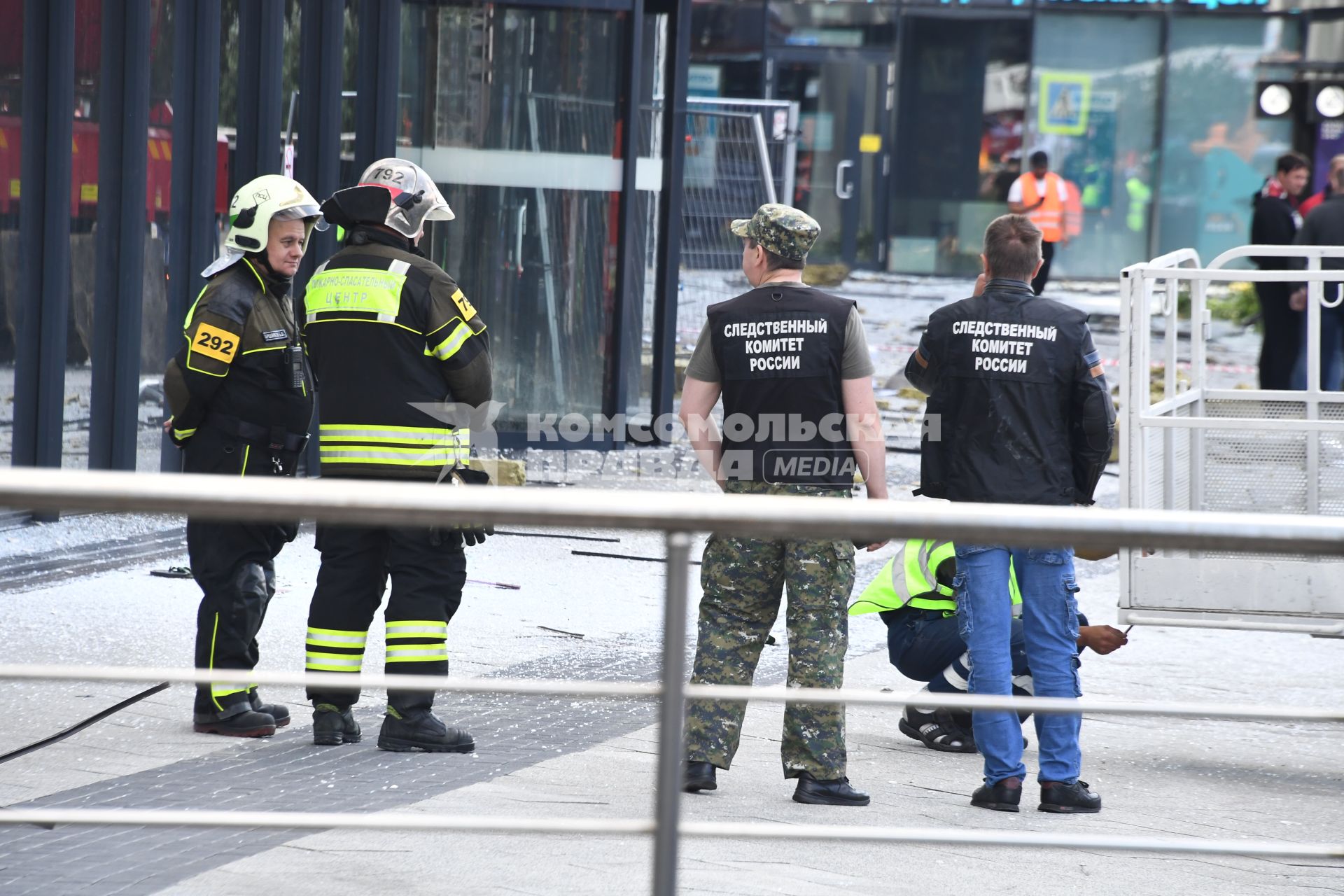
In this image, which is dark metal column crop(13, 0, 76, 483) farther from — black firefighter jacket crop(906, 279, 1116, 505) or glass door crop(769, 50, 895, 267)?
glass door crop(769, 50, 895, 267)

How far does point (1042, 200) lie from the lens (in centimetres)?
1808

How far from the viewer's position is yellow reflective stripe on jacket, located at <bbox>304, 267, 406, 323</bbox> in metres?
4.81

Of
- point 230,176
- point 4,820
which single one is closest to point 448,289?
point 4,820

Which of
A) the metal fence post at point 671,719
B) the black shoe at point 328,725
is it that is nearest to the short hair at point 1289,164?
the black shoe at point 328,725

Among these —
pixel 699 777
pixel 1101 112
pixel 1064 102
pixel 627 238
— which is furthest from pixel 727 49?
pixel 699 777

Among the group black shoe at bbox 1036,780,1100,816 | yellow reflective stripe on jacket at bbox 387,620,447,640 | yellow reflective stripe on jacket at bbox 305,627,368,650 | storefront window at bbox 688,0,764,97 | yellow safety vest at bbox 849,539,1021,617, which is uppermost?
storefront window at bbox 688,0,764,97

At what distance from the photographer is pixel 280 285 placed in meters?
5.11

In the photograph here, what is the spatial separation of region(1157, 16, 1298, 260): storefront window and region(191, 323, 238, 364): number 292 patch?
1912 centimetres

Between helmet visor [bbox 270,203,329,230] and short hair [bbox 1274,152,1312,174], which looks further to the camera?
short hair [bbox 1274,152,1312,174]

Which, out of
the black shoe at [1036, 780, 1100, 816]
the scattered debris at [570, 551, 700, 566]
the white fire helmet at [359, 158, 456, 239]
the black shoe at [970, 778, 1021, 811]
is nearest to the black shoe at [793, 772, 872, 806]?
the black shoe at [970, 778, 1021, 811]

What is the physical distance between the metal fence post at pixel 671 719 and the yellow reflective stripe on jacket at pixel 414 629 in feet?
9.14

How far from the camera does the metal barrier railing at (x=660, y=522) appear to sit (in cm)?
188

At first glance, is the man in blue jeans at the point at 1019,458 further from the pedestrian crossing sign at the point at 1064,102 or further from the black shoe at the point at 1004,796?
the pedestrian crossing sign at the point at 1064,102

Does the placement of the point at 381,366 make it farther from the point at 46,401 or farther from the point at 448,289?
the point at 46,401
